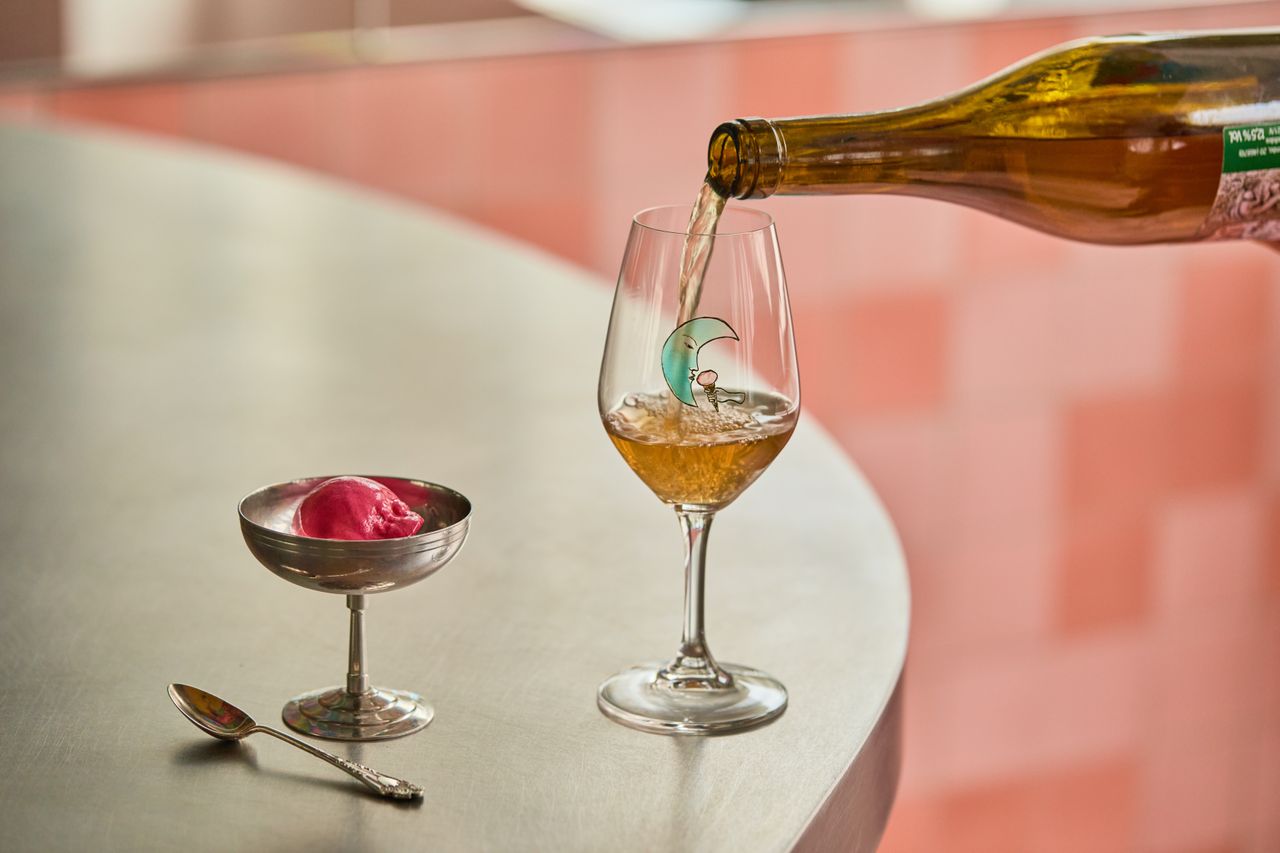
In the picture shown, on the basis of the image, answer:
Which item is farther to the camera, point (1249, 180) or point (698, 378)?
point (1249, 180)

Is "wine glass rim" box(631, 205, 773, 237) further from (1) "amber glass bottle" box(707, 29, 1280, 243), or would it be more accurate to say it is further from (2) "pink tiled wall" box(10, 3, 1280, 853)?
(2) "pink tiled wall" box(10, 3, 1280, 853)

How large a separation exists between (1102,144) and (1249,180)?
105 mm

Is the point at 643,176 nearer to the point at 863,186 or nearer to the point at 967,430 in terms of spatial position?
the point at 967,430

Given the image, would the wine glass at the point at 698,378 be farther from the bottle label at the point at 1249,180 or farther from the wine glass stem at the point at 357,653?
the bottle label at the point at 1249,180

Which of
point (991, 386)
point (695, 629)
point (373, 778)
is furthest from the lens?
point (991, 386)

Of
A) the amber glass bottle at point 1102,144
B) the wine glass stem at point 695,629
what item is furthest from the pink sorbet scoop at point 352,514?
the amber glass bottle at point 1102,144

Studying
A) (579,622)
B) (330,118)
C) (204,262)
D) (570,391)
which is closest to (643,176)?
(330,118)

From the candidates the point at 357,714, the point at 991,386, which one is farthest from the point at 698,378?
the point at 991,386

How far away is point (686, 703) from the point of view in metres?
0.60

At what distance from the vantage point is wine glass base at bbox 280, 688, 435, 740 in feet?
1.85

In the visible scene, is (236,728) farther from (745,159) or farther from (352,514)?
(745,159)

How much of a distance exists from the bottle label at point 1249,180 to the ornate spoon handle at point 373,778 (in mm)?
492

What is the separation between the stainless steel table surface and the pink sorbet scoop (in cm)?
7

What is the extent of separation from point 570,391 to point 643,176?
1599mm
